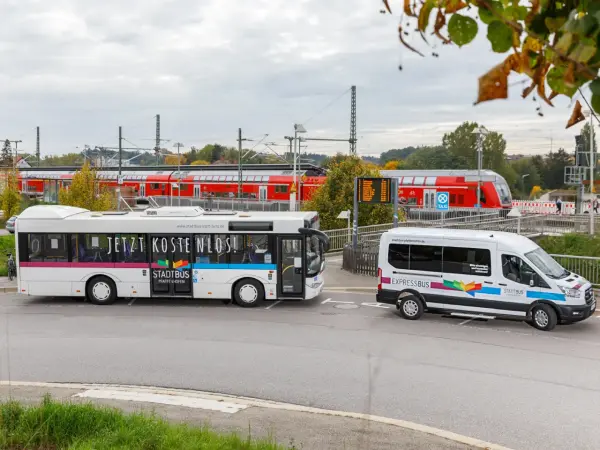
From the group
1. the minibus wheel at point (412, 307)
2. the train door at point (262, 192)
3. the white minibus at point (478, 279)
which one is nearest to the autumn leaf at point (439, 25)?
the white minibus at point (478, 279)

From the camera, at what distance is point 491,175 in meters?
45.4

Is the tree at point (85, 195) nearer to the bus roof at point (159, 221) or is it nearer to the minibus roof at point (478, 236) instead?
the bus roof at point (159, 221)

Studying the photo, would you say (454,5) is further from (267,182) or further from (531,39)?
(267,182)

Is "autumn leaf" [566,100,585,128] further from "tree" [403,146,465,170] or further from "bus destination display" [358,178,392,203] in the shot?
"tree" [403,146,465,170]

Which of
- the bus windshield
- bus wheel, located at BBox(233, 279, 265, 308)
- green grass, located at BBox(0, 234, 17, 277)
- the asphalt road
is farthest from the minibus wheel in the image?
green grass, located at BBox(0, 234, 17, 277)

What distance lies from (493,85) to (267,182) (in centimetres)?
5283

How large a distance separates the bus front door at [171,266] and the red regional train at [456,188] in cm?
2681

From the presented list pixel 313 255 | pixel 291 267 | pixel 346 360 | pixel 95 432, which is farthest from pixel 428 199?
pixel 95 432

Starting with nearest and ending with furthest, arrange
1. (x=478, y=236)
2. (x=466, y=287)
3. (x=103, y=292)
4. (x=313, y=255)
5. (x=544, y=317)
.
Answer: (x=544, y=317) → (x=466, y=287) → (x=478, y=236) → (x=313, y=255) → (x=103, y=292)

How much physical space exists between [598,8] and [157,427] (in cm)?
Result: 677

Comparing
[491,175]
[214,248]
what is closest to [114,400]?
[214,248]

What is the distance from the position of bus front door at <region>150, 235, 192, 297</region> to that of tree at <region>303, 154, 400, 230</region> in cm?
1522

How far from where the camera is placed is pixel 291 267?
717 inches

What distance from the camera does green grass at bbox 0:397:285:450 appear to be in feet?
24.2
